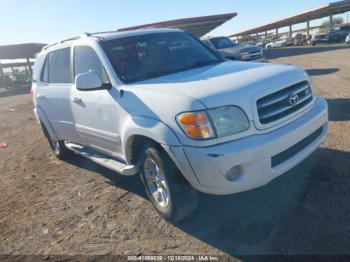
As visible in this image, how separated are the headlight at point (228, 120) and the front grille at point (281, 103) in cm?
20

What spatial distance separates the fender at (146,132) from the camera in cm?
320

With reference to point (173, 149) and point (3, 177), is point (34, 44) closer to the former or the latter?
point (3, 177)

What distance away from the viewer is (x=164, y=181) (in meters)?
3.51

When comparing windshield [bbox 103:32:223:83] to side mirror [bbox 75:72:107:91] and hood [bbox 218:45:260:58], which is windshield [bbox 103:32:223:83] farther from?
Result: hood [bbox 218:45:260:58]

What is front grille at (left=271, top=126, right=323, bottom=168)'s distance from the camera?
329cm

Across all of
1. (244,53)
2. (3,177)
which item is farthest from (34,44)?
(3,177)

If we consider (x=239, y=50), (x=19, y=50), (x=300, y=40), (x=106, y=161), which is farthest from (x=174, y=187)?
(x=300, y=40)

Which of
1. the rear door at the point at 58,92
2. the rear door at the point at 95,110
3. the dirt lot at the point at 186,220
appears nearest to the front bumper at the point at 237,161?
the dirt lot at the point at 186,220

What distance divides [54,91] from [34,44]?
35.7 m

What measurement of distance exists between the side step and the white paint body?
0.39ft

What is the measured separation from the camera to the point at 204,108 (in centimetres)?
307

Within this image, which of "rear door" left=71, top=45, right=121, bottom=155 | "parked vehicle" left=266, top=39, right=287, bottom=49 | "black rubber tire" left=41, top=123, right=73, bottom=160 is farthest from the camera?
"parked vehicle" left=266, top=39, right=287, bottom=49

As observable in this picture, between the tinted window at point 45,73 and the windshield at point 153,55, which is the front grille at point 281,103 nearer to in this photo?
the windshield at point 153,55

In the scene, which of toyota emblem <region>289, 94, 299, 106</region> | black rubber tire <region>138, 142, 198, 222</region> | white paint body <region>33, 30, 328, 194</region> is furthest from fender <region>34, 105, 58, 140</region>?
toyota emblem <region>289, 94, 299, 106</region>
